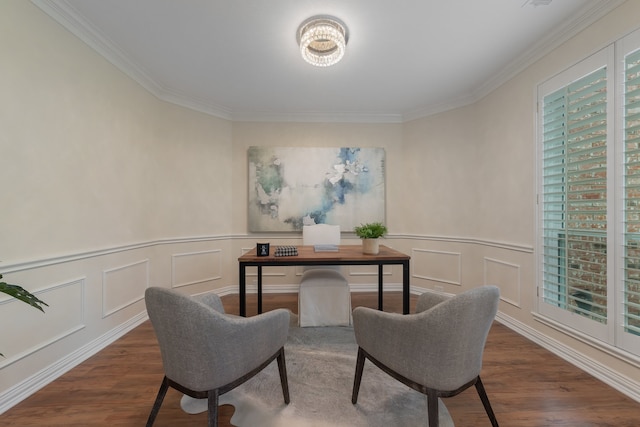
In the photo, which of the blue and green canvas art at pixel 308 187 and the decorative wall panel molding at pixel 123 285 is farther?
the blue and green canvas art at pixel 308 187

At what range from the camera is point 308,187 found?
4.09 meters

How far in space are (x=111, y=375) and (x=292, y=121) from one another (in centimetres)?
355

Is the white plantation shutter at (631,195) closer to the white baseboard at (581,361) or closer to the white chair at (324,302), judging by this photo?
the white baseboard at (581,361)

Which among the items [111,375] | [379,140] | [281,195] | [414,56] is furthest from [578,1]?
[111,375]

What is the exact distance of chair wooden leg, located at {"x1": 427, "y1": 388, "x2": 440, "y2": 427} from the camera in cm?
127

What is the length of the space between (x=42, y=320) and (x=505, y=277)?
13.6 ft

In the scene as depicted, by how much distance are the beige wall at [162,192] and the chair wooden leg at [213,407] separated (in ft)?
4.89

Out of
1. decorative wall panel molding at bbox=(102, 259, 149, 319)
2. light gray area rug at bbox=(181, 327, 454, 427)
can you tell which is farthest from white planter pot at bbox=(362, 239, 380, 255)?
decorative wall panel molding at bbox=(102, 259, 149, 319)

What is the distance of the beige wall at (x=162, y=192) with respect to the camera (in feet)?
6.02

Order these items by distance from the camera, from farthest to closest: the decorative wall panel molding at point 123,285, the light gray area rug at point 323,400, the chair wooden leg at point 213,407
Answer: the decorative wall panel molding at point 123,285 < the light gray area rug at point 323,400 < the chair wooden leg at point 213,407

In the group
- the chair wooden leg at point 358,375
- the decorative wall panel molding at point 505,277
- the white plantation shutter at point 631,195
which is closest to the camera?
the chair wooden leg at point 358,375

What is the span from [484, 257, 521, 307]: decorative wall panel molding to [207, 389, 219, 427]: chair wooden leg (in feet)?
9.66

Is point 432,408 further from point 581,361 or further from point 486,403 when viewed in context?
point 581,361

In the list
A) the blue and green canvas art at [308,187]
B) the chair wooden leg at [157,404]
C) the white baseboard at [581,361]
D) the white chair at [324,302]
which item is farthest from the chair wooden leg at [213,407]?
the blue and green canvas art at [308,187]
